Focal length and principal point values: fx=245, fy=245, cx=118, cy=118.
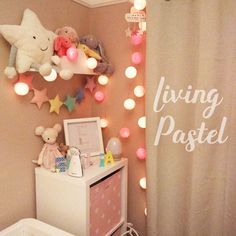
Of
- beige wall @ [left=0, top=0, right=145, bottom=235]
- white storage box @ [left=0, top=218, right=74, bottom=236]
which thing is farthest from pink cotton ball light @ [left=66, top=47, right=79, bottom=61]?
white storage box @ [left=0, top=218, right=74, bottom=236]

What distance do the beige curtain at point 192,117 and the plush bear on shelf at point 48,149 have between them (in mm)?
605

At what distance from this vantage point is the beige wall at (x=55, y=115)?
4.63ft

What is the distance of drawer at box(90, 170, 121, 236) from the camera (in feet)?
4.93

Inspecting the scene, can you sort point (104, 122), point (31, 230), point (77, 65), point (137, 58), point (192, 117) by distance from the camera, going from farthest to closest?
point (104, 122) → point (137, 58) → point (77, 65) → point (192, 117) → point (31, 230)

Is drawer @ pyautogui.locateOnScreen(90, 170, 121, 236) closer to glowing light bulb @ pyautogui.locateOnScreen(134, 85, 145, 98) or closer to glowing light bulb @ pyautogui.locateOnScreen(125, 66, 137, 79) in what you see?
glowing light bulb @ pyautogui.locateOnScreen(134, 85, 145, 98)

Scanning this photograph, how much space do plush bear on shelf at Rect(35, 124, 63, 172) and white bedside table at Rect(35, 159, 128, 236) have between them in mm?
47

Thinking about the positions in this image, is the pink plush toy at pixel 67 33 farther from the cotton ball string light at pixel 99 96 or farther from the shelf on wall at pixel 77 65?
the cotton ball string light at pixel 99 96

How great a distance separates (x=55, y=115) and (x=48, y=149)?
26 cm

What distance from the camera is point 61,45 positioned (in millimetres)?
1507

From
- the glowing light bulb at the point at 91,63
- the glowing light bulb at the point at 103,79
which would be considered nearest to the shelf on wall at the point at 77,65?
the glowing light bulb at the point at 91,63

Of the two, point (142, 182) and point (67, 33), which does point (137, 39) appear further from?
point (142, 182)

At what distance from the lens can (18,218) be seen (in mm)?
1515

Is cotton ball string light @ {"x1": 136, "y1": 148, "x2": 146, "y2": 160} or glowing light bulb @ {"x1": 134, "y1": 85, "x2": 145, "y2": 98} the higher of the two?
glowing light bulb @ {"x1": 134, "y1": 85, "x2": 145, "y2": 98}

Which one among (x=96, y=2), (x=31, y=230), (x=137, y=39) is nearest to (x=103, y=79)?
(x=137, y=39)
